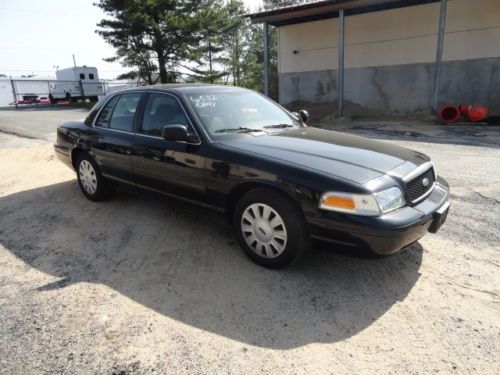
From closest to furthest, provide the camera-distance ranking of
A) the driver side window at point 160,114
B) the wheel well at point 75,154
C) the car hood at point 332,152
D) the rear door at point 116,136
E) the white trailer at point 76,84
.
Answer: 1. the car hood at point 332,152
2. the driver side window at point 160,114
3. the rear door at point 116,136
4. the wheel well at point 75,154
5. the white trailer at point 76,84

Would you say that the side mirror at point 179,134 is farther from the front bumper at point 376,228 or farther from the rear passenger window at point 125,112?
the front bumper at point 376,228

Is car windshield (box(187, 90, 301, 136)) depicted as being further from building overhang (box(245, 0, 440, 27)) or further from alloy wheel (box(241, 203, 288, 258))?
building overhang (box(245, 0, 440, 27))

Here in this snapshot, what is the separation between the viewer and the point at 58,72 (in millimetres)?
33406

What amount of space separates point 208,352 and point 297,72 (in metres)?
15.9

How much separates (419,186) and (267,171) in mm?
1268

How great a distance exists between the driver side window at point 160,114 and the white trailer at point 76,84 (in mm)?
32145

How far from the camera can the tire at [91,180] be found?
4.79 m

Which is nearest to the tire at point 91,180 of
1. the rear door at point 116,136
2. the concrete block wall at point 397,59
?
the rear door at point 116,136

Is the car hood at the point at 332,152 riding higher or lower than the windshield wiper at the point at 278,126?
lower

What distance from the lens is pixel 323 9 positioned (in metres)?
13.3

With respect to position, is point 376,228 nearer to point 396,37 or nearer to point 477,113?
point 477,113

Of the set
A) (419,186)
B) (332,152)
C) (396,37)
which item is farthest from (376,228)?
(396,37)

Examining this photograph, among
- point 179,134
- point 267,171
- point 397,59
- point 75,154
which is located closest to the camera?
point 267,171

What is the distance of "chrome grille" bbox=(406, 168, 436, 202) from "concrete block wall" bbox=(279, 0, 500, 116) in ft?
39.0
